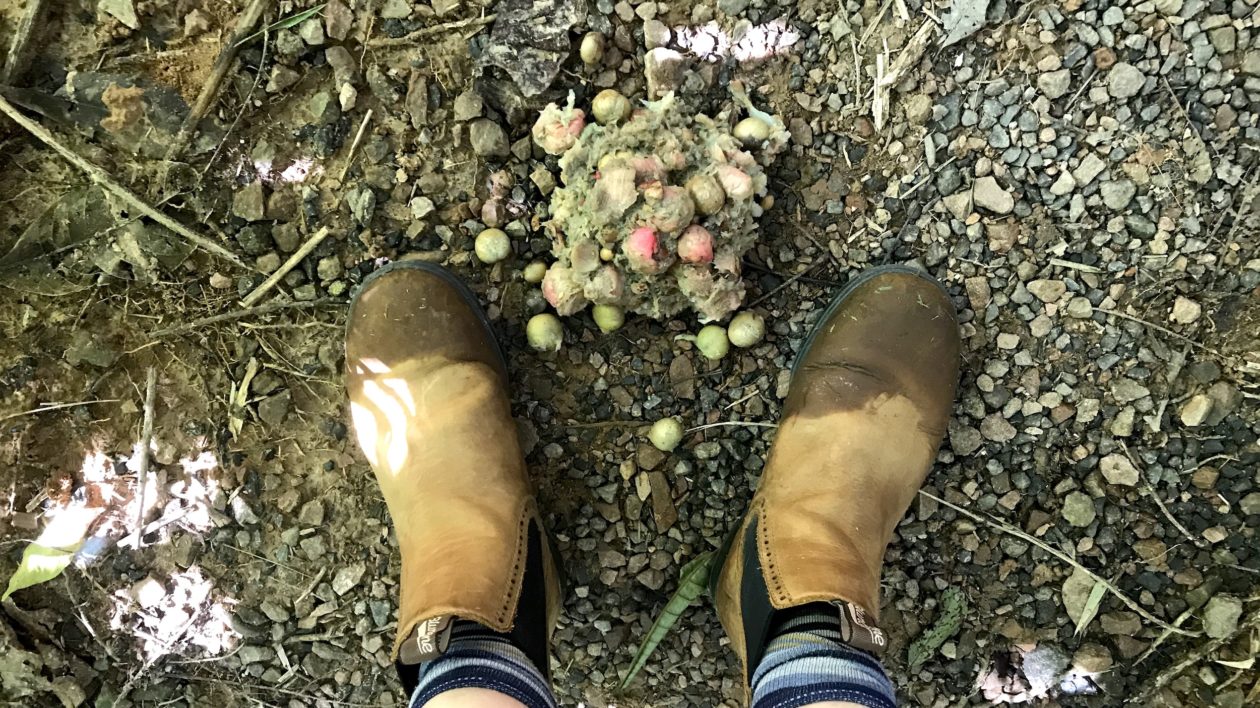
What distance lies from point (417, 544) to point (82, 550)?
3.49ft

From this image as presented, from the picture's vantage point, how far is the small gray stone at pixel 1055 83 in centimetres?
227

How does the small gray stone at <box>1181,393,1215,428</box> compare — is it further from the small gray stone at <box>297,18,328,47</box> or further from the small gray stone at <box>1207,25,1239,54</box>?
the small gray stone at <box>297,18,328,47</box>

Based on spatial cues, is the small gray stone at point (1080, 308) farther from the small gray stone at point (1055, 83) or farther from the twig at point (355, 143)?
the twig at point (355, 143)

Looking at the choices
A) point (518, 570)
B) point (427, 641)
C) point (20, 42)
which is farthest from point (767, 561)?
point (20, 42)

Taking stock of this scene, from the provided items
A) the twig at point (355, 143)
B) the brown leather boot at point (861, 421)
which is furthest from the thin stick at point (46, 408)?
the brown leather boot at point (861, 421)

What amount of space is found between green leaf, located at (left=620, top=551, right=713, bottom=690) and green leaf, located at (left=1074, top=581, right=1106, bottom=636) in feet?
3.50

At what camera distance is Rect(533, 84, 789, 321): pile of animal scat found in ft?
6.72

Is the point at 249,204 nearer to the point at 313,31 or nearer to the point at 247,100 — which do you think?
the point at 247,100

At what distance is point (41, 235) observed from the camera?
235 cm

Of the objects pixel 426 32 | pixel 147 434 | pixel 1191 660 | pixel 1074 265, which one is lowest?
pixel 1191 660

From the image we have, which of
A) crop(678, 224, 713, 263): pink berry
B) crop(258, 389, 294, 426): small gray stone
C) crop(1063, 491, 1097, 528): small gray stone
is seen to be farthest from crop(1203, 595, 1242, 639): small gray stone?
crop(258, 389, 294, 426): small gray stone

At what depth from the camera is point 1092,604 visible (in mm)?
2412

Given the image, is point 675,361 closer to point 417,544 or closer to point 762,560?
point 762,560

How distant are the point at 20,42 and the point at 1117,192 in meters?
2.97
